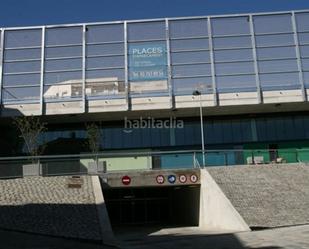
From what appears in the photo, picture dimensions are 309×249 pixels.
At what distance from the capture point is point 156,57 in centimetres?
4538

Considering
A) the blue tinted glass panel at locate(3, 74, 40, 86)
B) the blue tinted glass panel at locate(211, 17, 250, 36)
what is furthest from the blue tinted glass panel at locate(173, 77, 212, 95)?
the blue tinted glass panel at locate(3, 74, 40, 86)

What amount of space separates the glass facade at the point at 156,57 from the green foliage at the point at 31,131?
2042 millimetres

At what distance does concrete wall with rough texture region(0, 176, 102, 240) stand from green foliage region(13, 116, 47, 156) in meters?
10.9

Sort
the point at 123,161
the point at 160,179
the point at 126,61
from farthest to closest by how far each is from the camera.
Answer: the point at 126,61 < the point at 123,161 < the point at 160,179

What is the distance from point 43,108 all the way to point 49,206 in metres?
23.6

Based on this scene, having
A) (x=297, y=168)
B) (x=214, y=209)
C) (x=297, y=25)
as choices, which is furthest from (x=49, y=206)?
(x=297, y=25)

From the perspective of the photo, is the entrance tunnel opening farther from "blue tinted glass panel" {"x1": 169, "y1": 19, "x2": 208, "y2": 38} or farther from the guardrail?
"blue tinted glass panel" {"x1": 169, "y1": 19, "x2": 208, "y2": 38}

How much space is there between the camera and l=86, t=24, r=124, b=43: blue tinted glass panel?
152ft

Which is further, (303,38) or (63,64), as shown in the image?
(303,38)

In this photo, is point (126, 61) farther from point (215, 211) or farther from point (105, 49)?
point (215, 211)

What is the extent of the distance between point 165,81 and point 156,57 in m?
2.50

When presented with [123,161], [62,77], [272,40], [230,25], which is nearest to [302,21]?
[272,40]

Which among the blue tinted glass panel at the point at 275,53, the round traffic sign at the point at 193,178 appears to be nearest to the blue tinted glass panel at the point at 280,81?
the blue tinted glass panel at the point at 275,53

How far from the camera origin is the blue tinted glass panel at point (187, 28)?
46031mm
